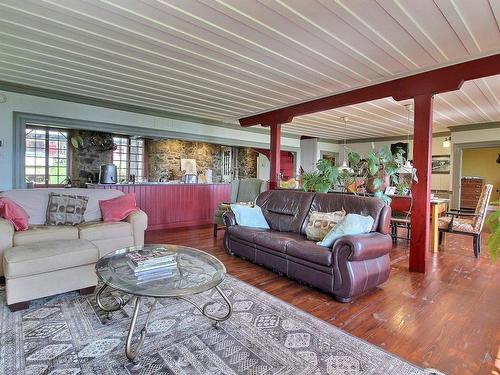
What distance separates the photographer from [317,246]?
111 inches

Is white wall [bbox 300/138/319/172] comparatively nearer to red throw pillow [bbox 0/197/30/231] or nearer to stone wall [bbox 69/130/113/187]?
stone wall [bbox 69/130/113/187]

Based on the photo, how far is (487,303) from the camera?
2.61m

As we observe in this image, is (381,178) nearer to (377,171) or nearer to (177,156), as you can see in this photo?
(377,171)

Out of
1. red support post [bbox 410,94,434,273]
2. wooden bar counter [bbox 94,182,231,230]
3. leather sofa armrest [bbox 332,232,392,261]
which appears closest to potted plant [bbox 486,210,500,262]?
leather sofa armrest [bbox 332,232,392,261]

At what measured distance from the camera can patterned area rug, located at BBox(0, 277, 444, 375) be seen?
5.49ft

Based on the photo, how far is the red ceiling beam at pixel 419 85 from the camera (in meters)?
3.00

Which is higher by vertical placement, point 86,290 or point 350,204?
point 350,204

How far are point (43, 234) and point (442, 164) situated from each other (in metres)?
9.41

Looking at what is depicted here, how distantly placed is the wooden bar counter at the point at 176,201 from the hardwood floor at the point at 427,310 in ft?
7.71

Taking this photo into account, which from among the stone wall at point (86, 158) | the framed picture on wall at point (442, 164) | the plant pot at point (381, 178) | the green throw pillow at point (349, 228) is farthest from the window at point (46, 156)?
the framed picture on wall at point (442, 164)

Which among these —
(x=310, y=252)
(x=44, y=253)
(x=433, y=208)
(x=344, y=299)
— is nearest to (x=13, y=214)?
(x=44, y=253)

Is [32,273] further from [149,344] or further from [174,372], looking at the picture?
[174,372]

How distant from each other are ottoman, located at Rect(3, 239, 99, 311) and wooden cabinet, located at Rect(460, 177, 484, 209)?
422 inches

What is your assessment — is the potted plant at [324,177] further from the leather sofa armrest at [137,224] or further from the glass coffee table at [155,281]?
the leather sofa armrest at [137,224]
